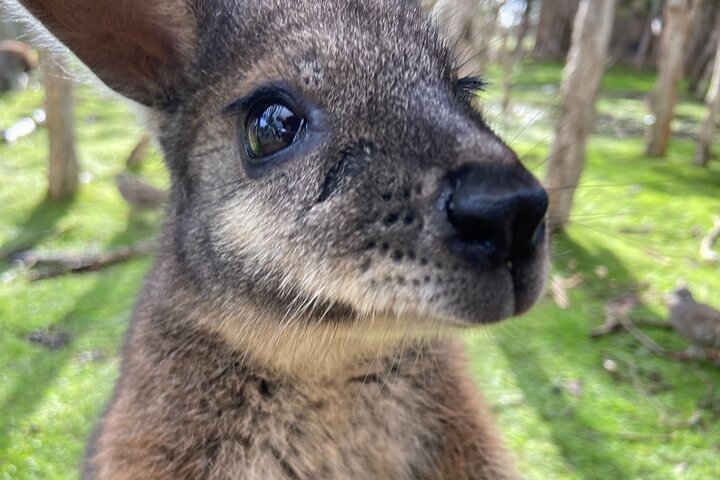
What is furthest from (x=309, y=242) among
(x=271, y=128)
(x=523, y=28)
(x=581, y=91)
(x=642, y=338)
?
(x=523, y=28)

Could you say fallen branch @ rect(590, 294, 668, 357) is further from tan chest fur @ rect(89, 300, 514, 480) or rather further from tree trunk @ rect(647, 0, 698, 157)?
tree trunk @ rect(647, 0, 698, 157)

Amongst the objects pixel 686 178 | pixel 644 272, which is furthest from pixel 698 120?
pixel 644 272

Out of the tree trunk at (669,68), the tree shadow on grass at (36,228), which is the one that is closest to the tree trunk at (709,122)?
the tree trunk at (669,68)

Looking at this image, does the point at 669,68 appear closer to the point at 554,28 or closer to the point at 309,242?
the point at 309,242

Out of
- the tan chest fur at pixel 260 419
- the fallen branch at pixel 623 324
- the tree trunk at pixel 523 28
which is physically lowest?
the fallen branch at pixel 623 324

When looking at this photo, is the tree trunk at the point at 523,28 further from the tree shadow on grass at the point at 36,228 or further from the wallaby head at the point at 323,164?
the wallaby head at the point at 323,164
